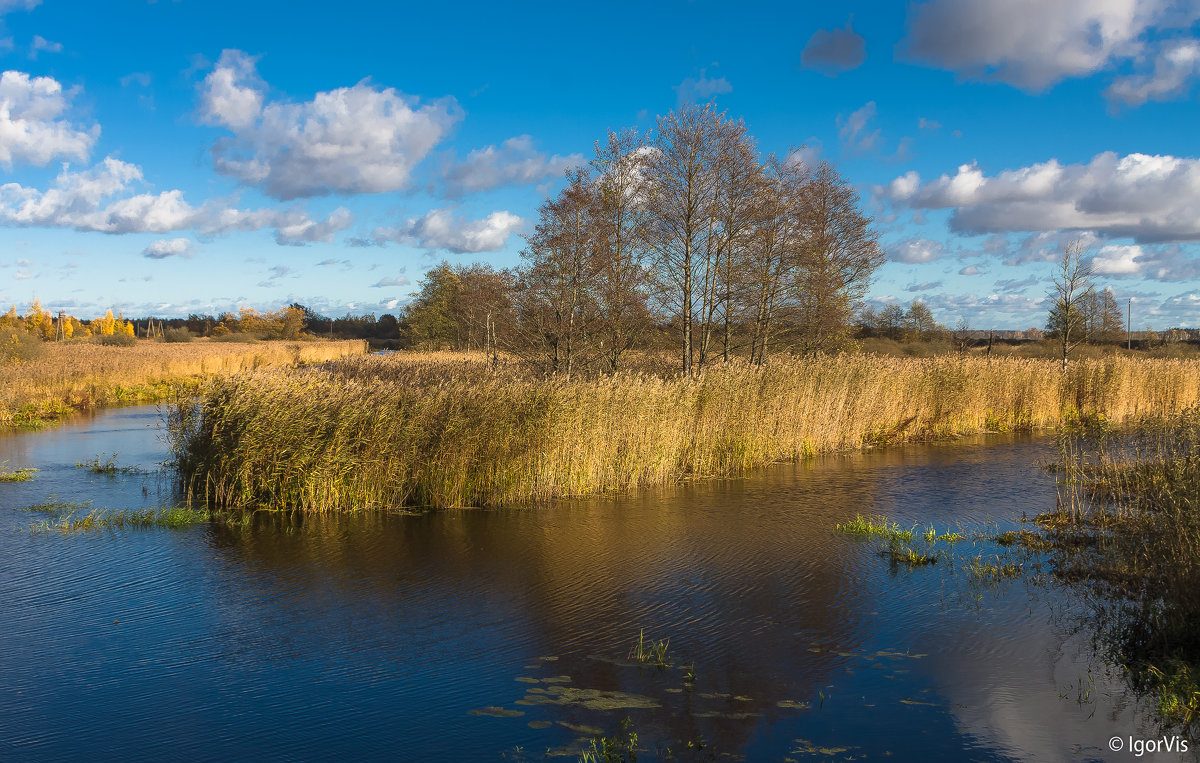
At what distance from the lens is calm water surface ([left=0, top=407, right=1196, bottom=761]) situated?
5262 millimetres

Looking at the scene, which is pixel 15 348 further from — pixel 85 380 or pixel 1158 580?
pixel 1158 580

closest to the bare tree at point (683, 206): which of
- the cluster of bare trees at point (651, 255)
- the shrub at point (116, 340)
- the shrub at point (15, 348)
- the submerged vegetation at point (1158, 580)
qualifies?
the cluster of bare trees at point (651, 255)

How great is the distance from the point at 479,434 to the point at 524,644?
19.6 feet

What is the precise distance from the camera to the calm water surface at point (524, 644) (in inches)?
207

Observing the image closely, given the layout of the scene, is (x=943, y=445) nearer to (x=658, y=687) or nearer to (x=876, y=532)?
(x=876, y=532)

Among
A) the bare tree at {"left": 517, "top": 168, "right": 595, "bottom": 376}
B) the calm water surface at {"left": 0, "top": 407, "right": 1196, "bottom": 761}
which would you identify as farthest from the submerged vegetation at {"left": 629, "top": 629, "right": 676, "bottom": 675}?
the bare tree at {"left": 517, "top": 168, "right": 595, "bottom": 376}

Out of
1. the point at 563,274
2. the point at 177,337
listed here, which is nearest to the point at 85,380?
the point at 563,274

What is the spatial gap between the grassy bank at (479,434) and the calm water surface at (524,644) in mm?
873

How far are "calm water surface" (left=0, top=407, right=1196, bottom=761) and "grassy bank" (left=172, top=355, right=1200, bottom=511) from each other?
0.87 metres

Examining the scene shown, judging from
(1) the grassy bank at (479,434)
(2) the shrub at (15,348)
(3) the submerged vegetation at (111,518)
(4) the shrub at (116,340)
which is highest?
(4) the shrub at (116,340)

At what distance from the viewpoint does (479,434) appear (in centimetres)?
1255

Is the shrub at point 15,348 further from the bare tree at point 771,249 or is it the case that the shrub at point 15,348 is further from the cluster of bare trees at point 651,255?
the bare tree at point 771,249

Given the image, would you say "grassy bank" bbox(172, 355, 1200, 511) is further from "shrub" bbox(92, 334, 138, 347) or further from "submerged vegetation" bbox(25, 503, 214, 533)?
"shrub" bbox(92, 334, 138, 347)

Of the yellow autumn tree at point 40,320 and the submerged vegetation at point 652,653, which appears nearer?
the submerged vegetation at point 652,653
